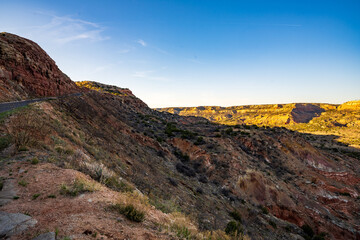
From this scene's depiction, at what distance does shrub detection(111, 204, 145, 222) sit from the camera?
13.4 feet

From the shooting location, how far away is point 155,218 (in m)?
4.62

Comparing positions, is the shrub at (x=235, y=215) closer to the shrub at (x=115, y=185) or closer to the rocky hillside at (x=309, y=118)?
the shrub at (x=115, y=185)

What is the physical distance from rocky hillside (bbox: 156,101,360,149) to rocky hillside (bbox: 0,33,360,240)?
151 feet

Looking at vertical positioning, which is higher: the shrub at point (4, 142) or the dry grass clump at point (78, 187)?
the shrub at point (4, 142)

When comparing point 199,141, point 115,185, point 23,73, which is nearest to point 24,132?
point 115,185

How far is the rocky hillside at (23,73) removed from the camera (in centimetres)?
1816

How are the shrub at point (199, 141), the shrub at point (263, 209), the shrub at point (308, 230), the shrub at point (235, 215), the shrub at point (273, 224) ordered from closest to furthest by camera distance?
the shrub at point (235, 215) → the shrub at point (273, 224) → the shrub at point (308, 230) → the shrub at point (263, 209) → the shrub at point (199, 141)

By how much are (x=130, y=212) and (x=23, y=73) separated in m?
25.7

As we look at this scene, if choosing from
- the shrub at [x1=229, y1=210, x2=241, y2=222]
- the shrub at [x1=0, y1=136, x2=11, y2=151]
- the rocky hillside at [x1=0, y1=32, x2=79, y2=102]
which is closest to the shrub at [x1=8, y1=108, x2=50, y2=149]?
the shrub at [x1=0, y1=136, x2=11, y2=151]

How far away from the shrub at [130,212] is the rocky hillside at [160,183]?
0.07ft

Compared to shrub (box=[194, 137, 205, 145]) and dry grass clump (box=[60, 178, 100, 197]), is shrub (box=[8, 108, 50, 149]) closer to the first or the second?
dry grass clump (box=[60, 178, 100, 197])

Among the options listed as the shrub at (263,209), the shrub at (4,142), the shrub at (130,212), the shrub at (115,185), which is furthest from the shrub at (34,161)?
the shrub at (263,209)

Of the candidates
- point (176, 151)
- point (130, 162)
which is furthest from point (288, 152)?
point (130, 162)

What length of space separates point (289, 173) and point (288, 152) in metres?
5.46
